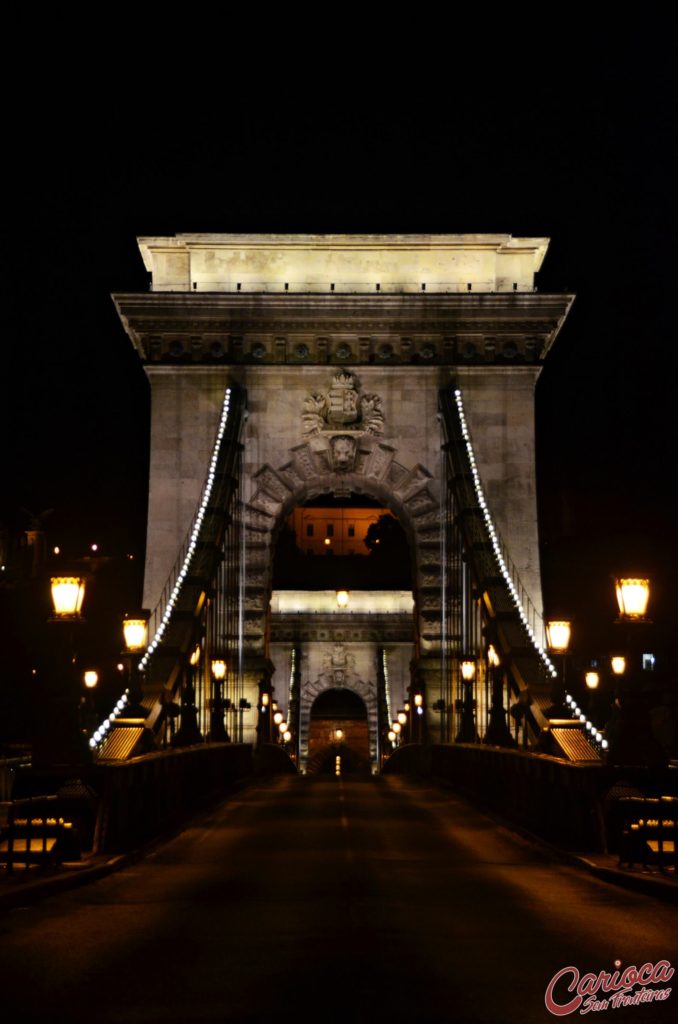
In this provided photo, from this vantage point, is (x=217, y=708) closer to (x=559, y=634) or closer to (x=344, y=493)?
(x=344, y=493)

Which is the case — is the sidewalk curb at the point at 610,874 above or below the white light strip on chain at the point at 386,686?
below

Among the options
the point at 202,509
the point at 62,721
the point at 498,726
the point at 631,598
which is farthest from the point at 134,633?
the point at 631,598

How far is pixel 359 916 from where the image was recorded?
1292 cm

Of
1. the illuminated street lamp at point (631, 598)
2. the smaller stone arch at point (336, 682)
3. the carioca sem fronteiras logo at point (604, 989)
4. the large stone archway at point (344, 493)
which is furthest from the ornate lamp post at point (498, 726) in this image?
the smaller stone arch at point (336, 682)

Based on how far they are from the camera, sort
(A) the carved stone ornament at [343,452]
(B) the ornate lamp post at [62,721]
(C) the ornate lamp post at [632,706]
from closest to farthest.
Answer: (B) the ornate lamp post at [62,721] < (C) the ornate lamp post at [632,706] < (A) the carved stone ornament at [343,452]

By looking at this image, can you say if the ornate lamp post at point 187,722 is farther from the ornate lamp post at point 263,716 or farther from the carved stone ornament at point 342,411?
the carved stone ornament at point 342,411

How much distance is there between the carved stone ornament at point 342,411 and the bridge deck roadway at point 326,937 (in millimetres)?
25319

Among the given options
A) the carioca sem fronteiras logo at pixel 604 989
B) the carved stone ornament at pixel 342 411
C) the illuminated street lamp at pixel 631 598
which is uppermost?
the carved stone ornament at pixel 342 411

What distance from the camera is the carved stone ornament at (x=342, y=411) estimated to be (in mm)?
45156

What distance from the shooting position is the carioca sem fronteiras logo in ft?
30.0

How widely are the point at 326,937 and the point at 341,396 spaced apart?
34.0 metres

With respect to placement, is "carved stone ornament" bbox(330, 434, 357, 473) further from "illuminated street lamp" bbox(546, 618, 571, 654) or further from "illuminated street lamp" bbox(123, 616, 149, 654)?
"illuminated street lamp" bbox(546, 618, 571, 654)

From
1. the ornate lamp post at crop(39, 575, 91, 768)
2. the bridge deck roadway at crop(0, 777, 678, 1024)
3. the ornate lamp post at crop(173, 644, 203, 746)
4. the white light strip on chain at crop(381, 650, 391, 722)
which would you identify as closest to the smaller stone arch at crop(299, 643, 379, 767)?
the white light strip on chain at crop(381, 650, 391, 722)

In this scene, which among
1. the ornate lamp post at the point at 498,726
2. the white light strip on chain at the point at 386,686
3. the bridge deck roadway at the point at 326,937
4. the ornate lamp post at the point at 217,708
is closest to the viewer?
the bridge deck roadway at the point at 326,937
